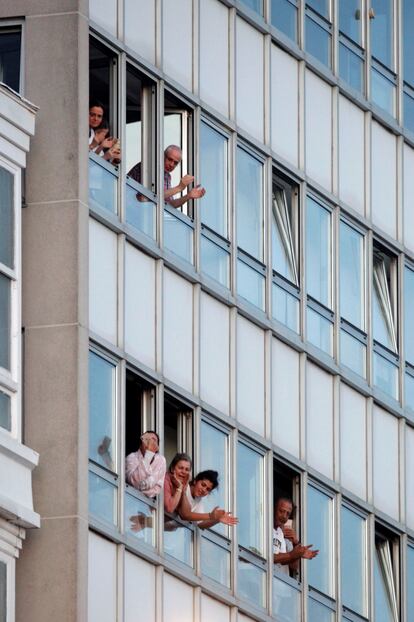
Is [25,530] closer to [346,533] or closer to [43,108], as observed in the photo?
[43,108]

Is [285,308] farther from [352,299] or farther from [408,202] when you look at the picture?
[408,202]

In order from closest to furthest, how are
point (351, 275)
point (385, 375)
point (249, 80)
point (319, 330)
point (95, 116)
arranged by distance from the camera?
1. point (95, 116)
2. point (249, 80)
3. point (319, 330)
4. point (351, 275)
5. point (385, 375)

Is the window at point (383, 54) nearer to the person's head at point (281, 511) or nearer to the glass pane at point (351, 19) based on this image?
the glass pane at point (351, 19)

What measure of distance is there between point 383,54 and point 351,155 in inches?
103

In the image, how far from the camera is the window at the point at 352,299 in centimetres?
4641

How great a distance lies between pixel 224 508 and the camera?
42125 millimetres

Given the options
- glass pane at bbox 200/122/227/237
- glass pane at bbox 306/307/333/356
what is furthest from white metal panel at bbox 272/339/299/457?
glass pane at bbox 200/122/227/237

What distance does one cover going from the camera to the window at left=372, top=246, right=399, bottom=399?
4734 centimetres

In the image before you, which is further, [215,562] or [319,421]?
[319,421]

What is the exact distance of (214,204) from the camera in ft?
142

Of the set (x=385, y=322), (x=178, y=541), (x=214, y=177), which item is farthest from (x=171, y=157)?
(x=385, y=322)

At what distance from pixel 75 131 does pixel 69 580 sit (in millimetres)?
5287

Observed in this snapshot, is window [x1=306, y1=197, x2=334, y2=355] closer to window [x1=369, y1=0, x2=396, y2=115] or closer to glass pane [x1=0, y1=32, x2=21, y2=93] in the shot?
window [x1=369, y1=0, x2=396, y2=115]

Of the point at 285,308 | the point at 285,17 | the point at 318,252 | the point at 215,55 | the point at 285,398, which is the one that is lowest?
the point at 285,398
